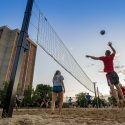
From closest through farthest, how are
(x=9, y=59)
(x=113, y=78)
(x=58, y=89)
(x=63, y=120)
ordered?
(x=63, y=120), (x=113, y=78), (x=58, y=89), (x=9, y=59)

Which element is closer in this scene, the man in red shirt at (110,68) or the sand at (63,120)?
the sand at (63,120)

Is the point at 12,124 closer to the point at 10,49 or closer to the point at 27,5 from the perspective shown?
the point at 27,5

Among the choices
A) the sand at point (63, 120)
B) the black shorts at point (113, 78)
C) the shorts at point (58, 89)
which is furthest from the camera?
the shorts at point (58, 89)

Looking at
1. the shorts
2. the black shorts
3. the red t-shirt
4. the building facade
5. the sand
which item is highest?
the building facade

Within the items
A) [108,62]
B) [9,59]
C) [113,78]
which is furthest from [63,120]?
[9,59]

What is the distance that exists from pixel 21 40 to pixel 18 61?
57 centimetres

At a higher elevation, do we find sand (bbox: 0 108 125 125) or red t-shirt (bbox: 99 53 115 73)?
red t-shirt (bbox: 99 53 115 73)

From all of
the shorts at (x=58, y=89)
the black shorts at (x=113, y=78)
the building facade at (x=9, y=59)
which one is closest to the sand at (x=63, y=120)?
the black shorts at (x=113, y=78)

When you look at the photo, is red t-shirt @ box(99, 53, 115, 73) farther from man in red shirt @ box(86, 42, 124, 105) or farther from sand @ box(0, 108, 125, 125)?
sand @ box(0, 108, 125, 125)

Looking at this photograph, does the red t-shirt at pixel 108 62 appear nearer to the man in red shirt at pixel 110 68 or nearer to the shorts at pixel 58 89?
the man in red shirt at pixel 110 68

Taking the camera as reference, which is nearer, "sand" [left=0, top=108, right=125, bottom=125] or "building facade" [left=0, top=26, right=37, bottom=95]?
"sand" [left=0, top=108, right=125, bottom=125]

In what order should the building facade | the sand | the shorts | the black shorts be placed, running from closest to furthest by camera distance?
the sand → the black shorts → the shorts → the building facade

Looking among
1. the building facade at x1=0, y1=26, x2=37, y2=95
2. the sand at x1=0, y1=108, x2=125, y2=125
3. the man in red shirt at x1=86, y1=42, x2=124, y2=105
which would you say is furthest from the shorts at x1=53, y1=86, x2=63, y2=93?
the building facade at x1=0, y1=26, x2=37, y2=95

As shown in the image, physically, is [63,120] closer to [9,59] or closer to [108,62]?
[108,62]
